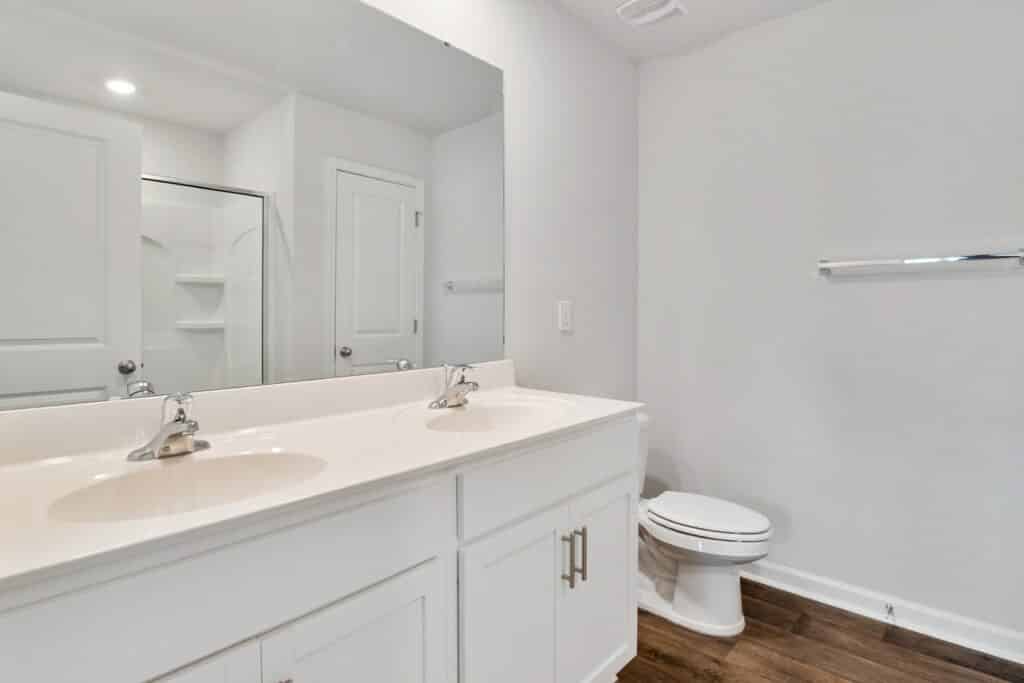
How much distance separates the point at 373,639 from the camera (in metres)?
0.83

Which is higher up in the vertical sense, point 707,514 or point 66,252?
point 66,252

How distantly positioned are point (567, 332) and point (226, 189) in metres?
1.25

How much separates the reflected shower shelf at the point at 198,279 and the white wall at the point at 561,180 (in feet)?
2.99

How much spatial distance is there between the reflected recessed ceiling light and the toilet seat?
188 cm

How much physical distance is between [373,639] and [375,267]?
0.93m

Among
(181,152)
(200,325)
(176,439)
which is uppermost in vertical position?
(181,152)

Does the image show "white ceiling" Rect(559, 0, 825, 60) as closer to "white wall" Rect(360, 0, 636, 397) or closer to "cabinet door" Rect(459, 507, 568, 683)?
"white wall" Rect(360, 0, 636, 397)

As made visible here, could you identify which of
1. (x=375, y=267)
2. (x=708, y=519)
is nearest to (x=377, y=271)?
(x=375, y=267)

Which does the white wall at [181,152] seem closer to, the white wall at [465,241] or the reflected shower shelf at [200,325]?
the reflected shower shelf at [200,325]

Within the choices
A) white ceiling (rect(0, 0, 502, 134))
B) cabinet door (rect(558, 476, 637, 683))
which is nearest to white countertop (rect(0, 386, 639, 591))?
cabinet door (rect(558, 476, 637, 683))

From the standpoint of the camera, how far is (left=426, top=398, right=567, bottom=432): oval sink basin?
140 cm

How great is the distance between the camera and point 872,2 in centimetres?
181

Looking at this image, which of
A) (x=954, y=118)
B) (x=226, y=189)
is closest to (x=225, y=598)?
(x=226, y=189)

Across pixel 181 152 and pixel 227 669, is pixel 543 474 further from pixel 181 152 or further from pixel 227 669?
pixel 181 152
